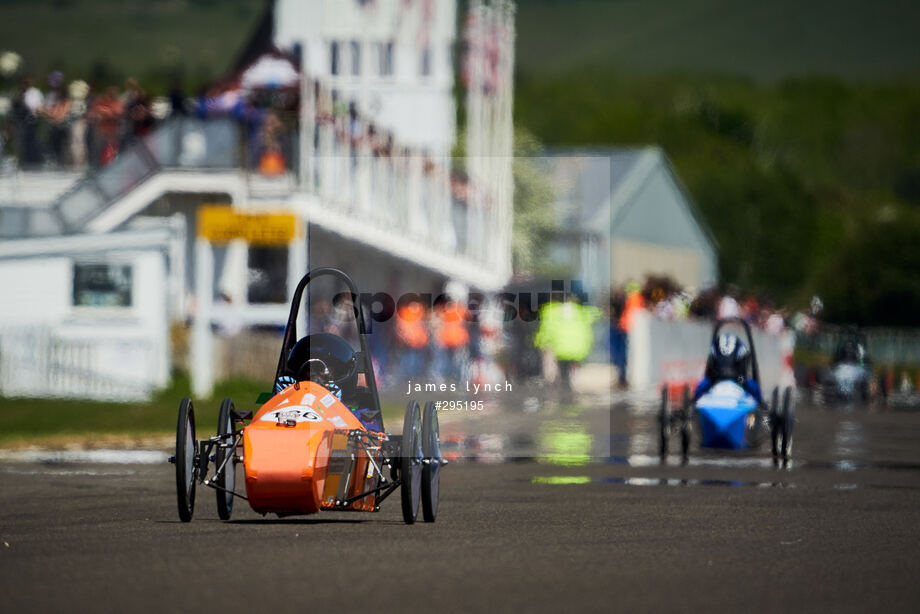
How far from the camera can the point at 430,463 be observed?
39.2ft

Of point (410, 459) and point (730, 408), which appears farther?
point (730, 408)

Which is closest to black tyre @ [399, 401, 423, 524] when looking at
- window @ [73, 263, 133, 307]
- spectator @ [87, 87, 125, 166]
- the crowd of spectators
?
window @ [73, 263, 133, 307]

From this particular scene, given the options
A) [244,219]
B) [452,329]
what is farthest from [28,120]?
[452,329]

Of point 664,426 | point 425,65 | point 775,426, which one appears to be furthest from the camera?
point 425,65

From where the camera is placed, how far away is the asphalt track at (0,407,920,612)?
8484mm

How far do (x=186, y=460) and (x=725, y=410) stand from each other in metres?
9.23

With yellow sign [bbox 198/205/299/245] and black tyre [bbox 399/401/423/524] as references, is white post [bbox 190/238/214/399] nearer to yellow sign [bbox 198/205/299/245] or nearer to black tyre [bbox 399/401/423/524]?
yellow sign [bbox 198/205/299/245]

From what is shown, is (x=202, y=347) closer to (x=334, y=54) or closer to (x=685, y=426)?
(x=685, y=426)

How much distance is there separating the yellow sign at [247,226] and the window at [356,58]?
26.2 m

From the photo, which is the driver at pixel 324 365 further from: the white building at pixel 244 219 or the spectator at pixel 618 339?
the spectator at pixel 618 339

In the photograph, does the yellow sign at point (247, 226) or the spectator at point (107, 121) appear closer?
the yellow sign at point (247, 226)

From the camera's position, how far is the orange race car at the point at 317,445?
11148 millimetres

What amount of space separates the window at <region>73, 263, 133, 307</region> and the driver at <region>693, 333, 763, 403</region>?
1514 cm

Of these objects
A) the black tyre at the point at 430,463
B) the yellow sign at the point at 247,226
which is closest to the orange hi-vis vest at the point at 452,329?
the yellow sign at the point at 247,226
